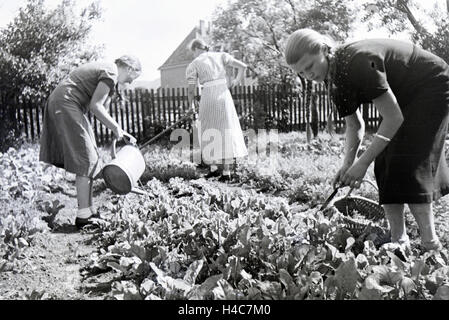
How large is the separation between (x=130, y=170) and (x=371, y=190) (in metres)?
2.13

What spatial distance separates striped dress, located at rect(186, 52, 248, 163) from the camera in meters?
5.74

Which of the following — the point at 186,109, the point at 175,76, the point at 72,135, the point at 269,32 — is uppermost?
the point at 269,32

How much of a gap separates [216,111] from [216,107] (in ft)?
0.16

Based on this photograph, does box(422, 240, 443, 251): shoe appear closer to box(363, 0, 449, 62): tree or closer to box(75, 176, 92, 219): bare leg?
box(75, 176, 92, 219): bare leg

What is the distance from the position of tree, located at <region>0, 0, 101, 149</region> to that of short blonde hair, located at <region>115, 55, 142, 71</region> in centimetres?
529

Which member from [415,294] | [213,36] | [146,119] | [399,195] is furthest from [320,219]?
[213,36]

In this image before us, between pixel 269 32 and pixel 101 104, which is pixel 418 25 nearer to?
pixel 269 32

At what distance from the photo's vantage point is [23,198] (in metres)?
4.66

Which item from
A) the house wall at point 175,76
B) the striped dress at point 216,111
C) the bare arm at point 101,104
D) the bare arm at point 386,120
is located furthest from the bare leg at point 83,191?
the house wall at point 175,76

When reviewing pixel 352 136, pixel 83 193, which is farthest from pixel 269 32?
pixel 352 136

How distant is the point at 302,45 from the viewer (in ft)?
7.25

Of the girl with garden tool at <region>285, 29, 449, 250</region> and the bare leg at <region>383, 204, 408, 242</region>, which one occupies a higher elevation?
the girl with garden tool at <region>285, 29, 449, 250</region>

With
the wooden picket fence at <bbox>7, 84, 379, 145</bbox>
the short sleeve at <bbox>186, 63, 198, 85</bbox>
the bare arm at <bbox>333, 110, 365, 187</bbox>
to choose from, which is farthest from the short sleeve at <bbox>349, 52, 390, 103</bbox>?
the wooden picket fence at <bbox>7, 84, 379, 145</bbox>
